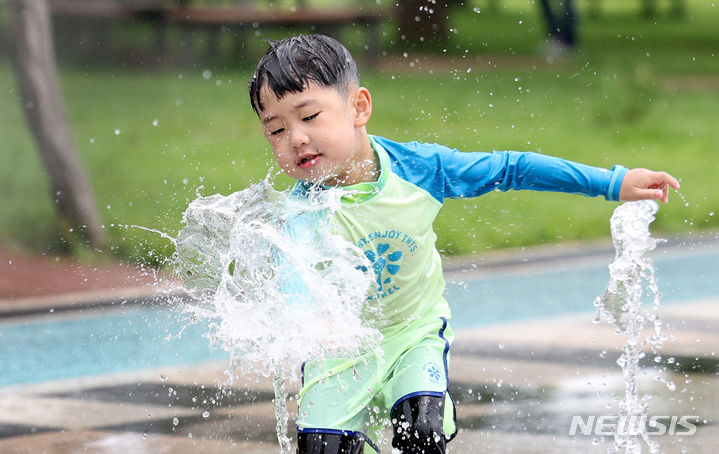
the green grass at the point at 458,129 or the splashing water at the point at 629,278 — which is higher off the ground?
the splashing water at the point at 629,278

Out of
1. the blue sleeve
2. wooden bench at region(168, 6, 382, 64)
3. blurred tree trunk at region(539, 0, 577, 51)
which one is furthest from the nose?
blurred tree trunk at region(539, 0, 577, 51)

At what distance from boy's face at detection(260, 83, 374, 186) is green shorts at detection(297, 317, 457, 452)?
0.51 metres

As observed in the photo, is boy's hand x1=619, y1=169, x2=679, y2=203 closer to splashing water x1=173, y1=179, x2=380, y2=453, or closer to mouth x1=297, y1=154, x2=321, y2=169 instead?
splashing water x1=173, y1=179, x2=380, y2=453

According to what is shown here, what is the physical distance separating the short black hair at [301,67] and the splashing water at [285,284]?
0.97 feet

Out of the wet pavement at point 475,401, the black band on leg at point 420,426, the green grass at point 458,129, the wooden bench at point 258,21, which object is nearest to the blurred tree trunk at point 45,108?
the green grass at point 458,129

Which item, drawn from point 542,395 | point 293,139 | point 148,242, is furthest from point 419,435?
point 148,242

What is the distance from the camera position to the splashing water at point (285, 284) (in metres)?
3.05

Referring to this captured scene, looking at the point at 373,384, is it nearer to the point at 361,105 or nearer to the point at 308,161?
the point at 308,161

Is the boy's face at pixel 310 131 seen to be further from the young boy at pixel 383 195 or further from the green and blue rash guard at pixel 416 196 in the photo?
the green and blue rash guard at pixel 416 196

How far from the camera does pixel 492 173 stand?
3.30m

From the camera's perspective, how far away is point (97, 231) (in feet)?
27.9

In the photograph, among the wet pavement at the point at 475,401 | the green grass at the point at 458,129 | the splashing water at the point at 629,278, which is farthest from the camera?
the green grass at the point at 458,129

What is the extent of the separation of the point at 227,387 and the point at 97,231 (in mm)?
3932

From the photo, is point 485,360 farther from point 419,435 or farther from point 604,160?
point 604,160
